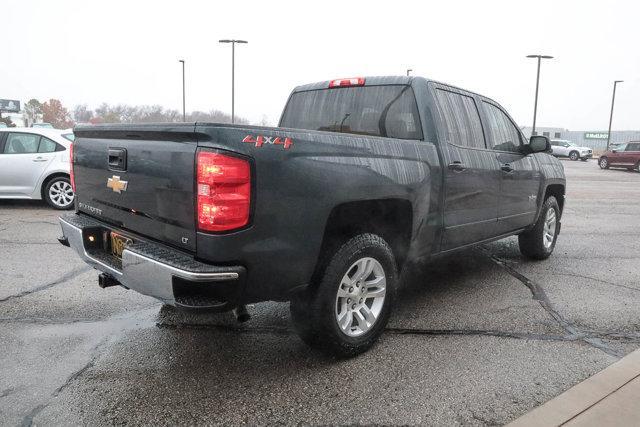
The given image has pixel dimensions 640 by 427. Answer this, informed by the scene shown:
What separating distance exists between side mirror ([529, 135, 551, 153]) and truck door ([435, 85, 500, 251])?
0.75 meters

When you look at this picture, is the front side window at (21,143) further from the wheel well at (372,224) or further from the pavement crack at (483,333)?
the pavement crack at (483,333)

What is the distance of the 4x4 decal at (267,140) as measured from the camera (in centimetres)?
247

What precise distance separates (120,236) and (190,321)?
3.58ft

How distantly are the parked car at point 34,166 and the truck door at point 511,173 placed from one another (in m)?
7.51

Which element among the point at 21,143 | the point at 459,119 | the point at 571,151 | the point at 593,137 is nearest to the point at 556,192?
the point at 459,119

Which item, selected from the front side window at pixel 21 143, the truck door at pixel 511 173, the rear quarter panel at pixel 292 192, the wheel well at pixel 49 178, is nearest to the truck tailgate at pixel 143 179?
the rear quarter panel at pixel 292 192

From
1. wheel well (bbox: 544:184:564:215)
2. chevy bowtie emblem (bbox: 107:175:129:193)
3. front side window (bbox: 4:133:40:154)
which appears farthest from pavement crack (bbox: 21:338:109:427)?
front side window (bbox: 4:133:40:154)

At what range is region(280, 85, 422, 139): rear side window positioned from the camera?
3.88 meters

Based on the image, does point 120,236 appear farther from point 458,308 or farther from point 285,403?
point 458,308

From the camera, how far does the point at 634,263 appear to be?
5.93 meters

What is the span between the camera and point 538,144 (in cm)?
500

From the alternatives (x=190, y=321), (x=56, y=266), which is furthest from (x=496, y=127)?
(x=56, y=266)

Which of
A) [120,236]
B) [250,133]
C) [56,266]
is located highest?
[250,133]

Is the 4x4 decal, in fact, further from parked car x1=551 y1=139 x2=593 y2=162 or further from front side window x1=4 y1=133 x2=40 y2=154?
parked car x1=551 y1=139 x2=593 y2=162
